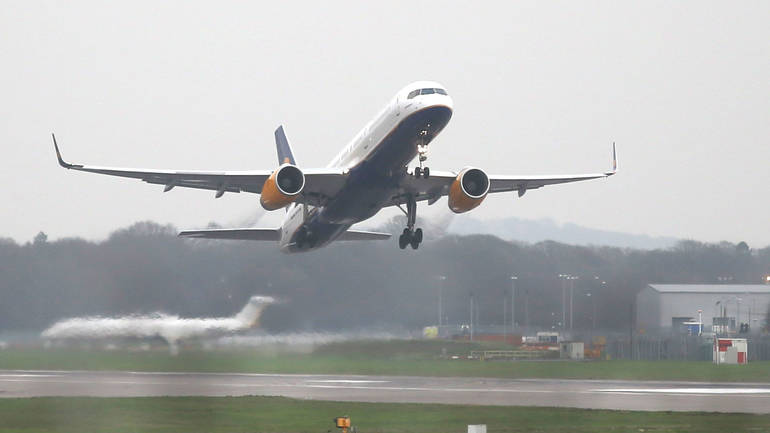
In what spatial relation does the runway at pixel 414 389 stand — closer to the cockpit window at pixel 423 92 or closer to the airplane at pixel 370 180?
the airplane at pixel 370 180

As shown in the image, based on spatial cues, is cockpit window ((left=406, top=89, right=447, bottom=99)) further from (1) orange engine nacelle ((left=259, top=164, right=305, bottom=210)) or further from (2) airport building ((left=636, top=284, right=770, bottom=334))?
(2) airport building ((left=636, top=284, right=770, bottom=334))

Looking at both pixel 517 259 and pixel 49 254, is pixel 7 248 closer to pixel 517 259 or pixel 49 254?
pixel 49 254

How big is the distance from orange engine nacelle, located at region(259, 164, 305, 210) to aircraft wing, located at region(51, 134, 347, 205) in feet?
3.80

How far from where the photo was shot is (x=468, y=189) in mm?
49312

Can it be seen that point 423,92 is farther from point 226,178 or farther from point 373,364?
point 373,364

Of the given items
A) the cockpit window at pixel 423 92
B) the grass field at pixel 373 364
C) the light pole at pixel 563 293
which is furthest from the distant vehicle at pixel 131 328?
the light pole at pixel 563 293

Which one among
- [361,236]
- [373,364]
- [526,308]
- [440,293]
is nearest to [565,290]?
[526,308]

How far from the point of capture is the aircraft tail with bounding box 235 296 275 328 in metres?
56.9

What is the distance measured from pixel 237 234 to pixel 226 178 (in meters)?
7.52

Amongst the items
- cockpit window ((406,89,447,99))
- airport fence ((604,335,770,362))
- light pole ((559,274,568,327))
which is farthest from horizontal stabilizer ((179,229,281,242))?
airport fence ((604,335,770,362))

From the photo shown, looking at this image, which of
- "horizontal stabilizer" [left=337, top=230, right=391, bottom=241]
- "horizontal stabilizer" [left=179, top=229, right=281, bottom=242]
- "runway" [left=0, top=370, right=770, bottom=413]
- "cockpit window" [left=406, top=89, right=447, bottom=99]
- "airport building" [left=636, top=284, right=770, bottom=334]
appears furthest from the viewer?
"airport building" [left=636, top=284, right=770, bottom=334]

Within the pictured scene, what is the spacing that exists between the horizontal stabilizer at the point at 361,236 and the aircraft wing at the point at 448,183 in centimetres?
493

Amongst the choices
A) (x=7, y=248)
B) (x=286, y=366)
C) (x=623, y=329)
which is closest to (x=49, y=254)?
(x=7, y=248)

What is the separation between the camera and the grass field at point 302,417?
37.1m
